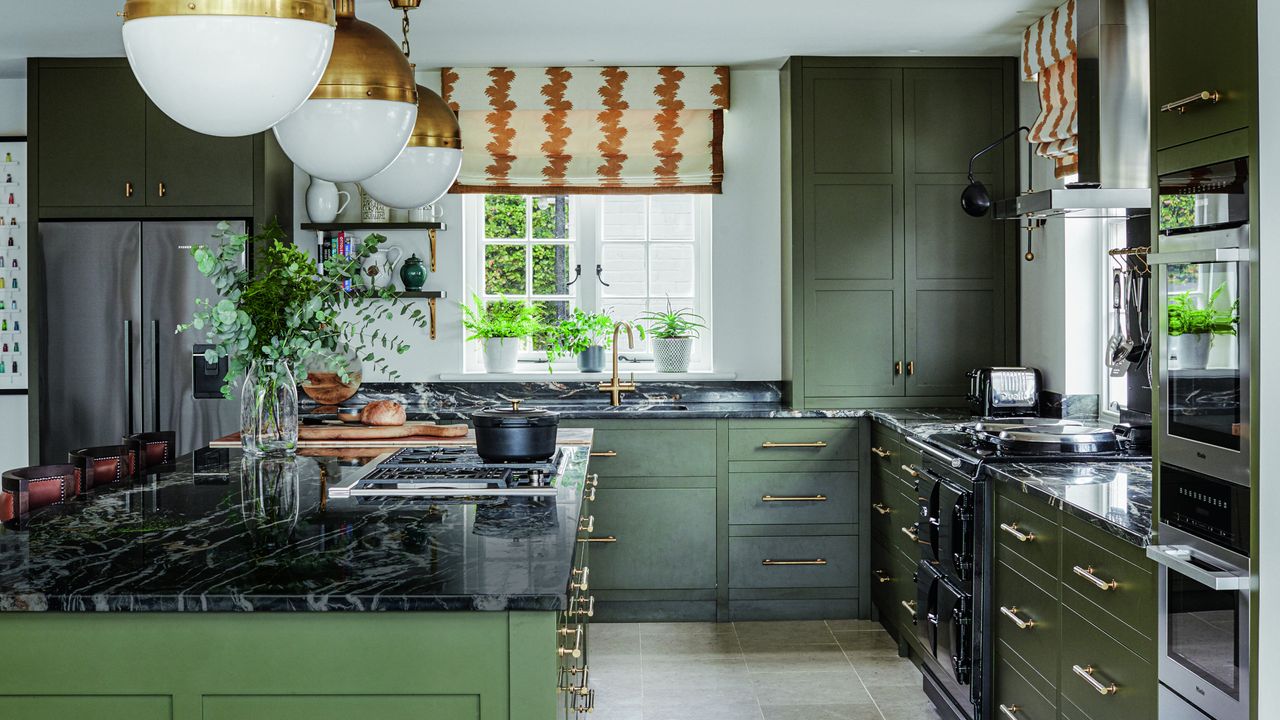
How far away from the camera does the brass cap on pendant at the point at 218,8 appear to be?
1.50 m

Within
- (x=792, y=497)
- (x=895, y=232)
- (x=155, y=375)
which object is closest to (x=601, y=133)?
(x=895, y=232)

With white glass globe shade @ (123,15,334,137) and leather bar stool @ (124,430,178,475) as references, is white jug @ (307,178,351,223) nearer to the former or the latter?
leather bar stool @ (124,430,178,475)

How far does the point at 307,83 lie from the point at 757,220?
12.7ft

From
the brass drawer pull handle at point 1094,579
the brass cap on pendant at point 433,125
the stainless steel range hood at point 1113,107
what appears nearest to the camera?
the brass drawer pull handle at point 1094,579

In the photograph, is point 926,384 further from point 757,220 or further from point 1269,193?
point 1269,193

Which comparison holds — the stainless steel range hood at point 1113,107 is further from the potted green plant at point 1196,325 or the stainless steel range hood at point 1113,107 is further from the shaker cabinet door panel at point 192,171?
the shaker cabinet door panel at point 192,171

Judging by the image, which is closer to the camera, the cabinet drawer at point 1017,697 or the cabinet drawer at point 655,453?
the cabinet drawer at point 1017,697

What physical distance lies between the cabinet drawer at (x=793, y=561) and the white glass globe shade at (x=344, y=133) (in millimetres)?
2988

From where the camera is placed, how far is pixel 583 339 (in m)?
5.38

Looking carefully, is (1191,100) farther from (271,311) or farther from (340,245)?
(340,245)

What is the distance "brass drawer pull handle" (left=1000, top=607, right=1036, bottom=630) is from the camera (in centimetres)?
295

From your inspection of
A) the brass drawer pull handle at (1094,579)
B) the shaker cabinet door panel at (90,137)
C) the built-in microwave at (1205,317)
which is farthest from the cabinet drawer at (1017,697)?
the shaker cabinet door panel at (90,137)

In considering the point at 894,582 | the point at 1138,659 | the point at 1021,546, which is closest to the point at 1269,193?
the point at 1138,659

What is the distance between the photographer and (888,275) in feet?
16.4
